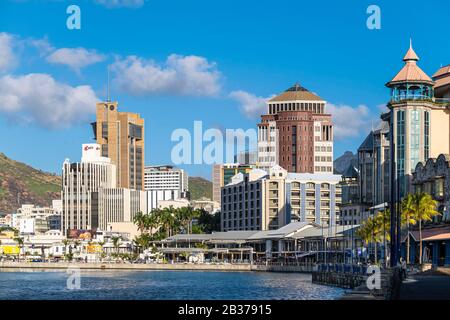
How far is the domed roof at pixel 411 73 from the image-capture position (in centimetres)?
18810

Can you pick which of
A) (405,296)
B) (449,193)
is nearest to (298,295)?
(405,296)

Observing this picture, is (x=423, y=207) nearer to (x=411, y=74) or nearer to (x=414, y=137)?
(x=414, y=137)

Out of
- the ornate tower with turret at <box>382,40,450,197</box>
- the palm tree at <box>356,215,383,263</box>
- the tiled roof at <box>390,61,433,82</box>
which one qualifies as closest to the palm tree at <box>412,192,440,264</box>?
the palm tree at <box>356,215,383,263</box>

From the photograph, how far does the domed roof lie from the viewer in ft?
617

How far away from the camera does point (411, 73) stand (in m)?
189

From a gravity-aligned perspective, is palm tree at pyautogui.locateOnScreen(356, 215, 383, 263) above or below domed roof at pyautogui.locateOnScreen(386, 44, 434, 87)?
below

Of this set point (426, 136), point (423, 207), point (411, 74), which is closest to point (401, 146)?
point (426, 136)

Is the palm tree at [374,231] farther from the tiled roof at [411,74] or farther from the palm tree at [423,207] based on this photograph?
the tiled roof at [411,74]

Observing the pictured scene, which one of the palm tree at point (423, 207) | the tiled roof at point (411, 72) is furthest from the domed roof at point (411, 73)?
the palm tree at point (423, 207)

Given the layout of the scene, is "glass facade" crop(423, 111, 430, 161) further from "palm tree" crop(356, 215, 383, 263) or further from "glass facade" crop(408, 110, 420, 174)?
"palm tree" crop(356, 215, 383, 263)

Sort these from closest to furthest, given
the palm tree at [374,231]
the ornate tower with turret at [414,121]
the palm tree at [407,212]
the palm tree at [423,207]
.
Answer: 1. the palm tree at [423,207]
2. the palm tree at [407,212]
3. the palm tree at [374,231]
4. the ornate tower with turret at [414,121]
